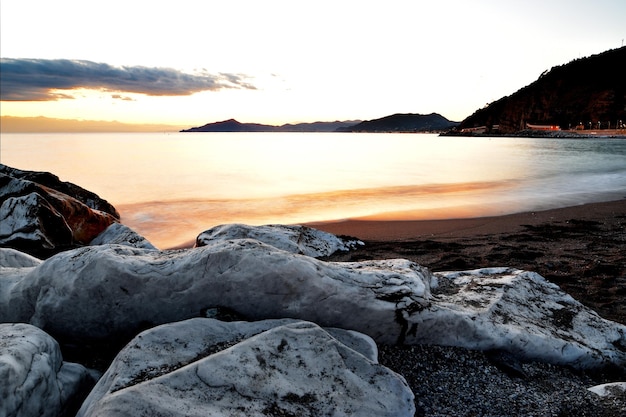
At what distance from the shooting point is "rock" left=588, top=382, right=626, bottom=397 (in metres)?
2.78

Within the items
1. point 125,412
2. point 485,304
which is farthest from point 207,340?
point 485,304

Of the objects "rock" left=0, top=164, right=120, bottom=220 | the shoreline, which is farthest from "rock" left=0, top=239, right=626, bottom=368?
"rock" left=0, top=164, right=120, bottom=220

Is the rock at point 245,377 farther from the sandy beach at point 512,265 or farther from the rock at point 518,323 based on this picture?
the rock at point 518,323

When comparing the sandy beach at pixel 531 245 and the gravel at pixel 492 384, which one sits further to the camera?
the sandy beach at pixel 531 245

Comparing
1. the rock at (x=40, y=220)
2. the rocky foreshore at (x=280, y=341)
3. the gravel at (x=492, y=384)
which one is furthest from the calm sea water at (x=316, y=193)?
the gravel at (x=492, y=384)

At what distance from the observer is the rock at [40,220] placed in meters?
5.95

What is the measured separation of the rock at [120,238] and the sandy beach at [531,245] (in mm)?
3107

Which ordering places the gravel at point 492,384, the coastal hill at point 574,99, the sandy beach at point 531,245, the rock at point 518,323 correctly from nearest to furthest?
the gravel at point 492,384 < the rock at point 518,323 < the sandy beach at point 531,245 < the coastal hill at point 574,99

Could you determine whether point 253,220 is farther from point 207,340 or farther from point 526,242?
point 207,340

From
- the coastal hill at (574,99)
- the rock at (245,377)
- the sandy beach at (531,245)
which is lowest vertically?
the sandy beach at (531,245)

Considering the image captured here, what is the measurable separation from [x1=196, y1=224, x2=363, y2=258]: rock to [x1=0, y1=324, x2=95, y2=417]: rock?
10.6ft

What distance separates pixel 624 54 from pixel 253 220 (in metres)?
146

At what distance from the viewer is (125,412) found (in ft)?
6.32

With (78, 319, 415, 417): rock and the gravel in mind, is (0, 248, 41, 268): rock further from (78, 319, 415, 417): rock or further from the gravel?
the gravel
